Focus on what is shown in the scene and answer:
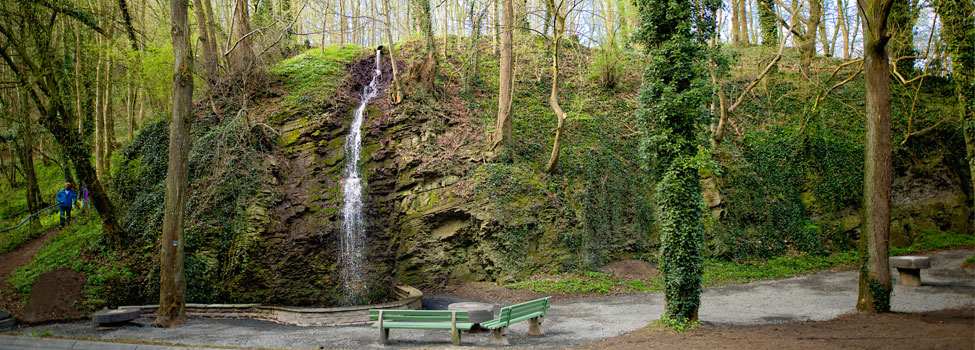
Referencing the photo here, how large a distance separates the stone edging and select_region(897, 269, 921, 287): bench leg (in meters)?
11.1

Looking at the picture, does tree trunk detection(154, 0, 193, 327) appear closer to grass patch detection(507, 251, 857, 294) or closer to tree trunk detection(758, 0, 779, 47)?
grass patch detection(507, 251, 857, 294)

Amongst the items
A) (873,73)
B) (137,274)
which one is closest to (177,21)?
(137,274)

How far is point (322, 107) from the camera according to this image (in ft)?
54.0

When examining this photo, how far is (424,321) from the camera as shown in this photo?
7469 millimetres

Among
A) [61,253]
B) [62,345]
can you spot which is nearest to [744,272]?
[62,345]

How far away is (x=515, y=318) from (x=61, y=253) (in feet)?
41.6

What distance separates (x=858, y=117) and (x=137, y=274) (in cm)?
2348

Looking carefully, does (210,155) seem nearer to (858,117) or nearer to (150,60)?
(150,60)

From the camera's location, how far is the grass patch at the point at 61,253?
12.0m

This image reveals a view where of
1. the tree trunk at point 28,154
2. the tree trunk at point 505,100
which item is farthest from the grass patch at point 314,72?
the tree trunk at point 28,154

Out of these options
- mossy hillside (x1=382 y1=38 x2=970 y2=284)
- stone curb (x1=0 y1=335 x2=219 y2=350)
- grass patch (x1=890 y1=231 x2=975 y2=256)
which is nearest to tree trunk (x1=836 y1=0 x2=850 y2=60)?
mossy hillside (x1=382 y1=38 x2=970 y2=284)

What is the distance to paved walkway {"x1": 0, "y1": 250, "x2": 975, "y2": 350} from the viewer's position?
25.8ft

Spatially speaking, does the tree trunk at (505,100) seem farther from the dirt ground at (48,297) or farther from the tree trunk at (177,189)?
the dirt ground at (48,297)

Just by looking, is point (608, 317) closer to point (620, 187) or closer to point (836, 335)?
point (836, 335)
